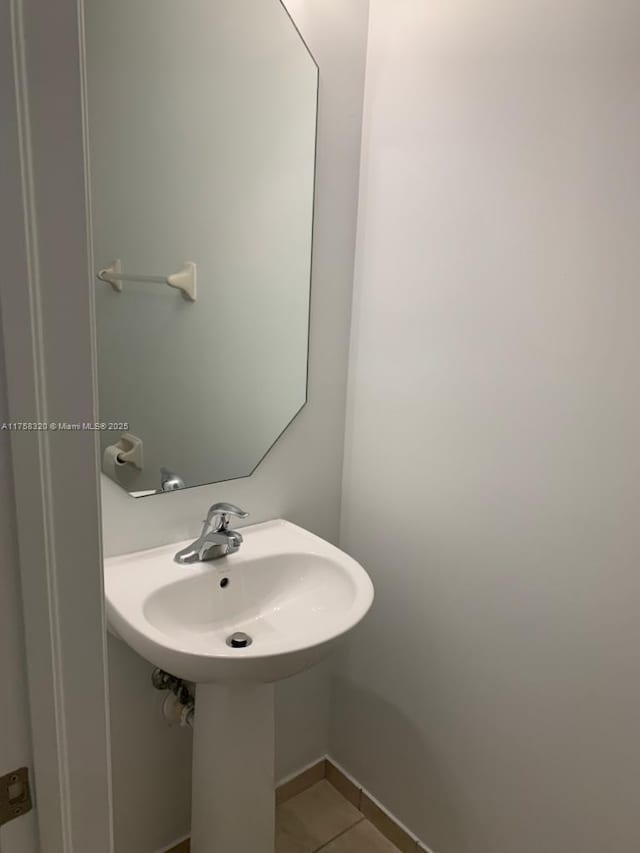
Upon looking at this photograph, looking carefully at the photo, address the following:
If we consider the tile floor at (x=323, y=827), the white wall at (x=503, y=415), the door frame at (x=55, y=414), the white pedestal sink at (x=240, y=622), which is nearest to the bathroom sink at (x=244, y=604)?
the white pedestal sink at (x=240, y=622)

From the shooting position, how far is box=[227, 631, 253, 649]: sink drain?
4.30 feet

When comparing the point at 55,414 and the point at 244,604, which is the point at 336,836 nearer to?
the point at 244,604

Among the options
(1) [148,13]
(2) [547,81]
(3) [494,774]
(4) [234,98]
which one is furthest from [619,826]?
(1) [148,13]

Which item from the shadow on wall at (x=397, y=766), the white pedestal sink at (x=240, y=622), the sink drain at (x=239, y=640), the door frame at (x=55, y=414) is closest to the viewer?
the door frame at (x=55, y=414)

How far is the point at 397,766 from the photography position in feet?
5.39

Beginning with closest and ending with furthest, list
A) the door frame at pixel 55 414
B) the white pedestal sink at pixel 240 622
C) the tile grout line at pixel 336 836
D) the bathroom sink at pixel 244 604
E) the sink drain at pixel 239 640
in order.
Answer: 1. the door frame at pixel 55 414
2. the bathroom sink at pixel 244 604
3. the white pedestal sink at pixel 240 622
4. the sink drain at pixel 239 640
5. the tile grout line at pixel 336 836

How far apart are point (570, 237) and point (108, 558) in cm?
116

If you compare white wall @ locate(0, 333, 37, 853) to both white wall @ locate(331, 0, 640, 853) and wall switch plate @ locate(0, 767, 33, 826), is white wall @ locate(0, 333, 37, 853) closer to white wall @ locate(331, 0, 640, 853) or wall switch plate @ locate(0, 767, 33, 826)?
wall switch plate @ locate(0, 767, 33, 826)

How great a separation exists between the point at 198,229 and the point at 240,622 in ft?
3.02

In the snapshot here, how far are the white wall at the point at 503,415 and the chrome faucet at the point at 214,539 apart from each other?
44 centimetres

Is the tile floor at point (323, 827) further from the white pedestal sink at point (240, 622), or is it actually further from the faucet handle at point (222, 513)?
the faucet handle at point (222, 513)

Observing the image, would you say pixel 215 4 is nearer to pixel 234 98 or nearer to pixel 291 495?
pixel 234 98

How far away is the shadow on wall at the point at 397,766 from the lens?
1511 millimetres

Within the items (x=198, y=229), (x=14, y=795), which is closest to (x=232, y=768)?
(x=14, y=795)
